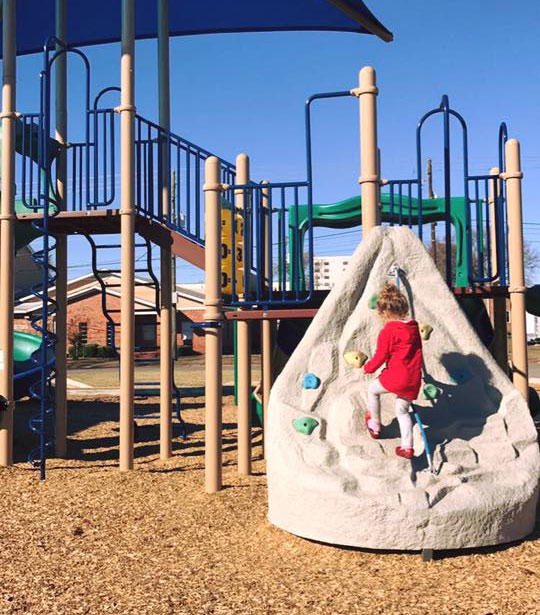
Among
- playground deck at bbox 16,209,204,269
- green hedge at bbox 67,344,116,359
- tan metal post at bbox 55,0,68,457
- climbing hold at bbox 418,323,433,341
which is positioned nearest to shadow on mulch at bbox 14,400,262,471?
tan metal post at bbox 55,0,68,457

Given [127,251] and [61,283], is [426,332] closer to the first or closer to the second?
[127,251]

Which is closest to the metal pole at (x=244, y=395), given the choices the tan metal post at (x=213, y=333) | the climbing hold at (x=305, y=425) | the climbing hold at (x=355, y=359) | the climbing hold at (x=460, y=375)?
the tan metal post at (x=213, y=333)

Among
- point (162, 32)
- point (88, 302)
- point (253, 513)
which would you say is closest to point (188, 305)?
point (88, 302)

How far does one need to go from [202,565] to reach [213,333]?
233cm

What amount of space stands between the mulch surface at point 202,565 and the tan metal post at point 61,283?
1540 millimetres

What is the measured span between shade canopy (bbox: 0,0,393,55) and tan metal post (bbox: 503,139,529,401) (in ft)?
20.9

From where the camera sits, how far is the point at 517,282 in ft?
20.8

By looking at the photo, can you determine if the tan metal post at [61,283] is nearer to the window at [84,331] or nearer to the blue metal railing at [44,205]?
the blue metal railing at [44,205]

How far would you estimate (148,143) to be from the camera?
7.97m

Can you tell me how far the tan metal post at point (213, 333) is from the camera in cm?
637

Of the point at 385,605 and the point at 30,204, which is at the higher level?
the point at 30,204

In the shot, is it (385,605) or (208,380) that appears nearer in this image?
(385,605)

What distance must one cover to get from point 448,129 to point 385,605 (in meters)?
4.40

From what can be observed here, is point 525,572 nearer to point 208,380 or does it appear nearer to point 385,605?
point 385,605
